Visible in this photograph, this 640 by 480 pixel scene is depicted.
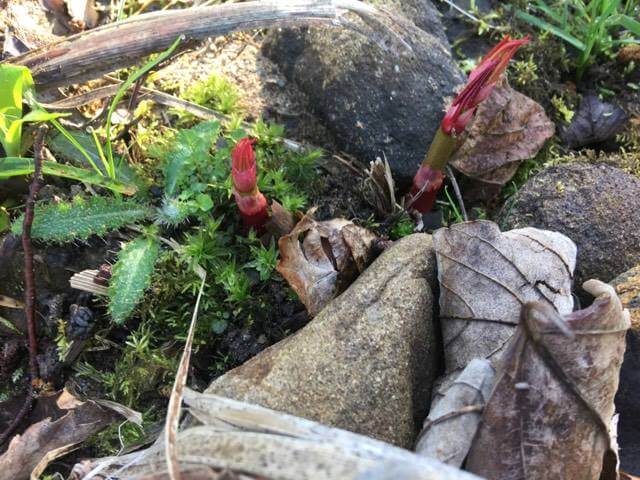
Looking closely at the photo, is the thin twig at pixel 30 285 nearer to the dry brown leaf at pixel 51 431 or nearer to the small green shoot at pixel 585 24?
the dry brown leaf at pixel 51 431

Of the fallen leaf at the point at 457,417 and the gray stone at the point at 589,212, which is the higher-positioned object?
the gray stone at the point at 589,212

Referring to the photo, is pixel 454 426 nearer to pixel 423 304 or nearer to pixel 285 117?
pixel 423 304

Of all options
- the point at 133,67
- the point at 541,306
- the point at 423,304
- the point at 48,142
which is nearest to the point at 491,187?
the point at 423,304

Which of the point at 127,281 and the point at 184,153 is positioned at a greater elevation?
the point at 184,153

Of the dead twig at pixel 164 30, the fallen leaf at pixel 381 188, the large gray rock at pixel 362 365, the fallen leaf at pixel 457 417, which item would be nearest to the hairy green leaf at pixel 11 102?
the dead twig at pixel 164 30

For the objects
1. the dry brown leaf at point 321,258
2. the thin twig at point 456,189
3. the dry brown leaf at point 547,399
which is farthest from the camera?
the thin twig at point 456,189

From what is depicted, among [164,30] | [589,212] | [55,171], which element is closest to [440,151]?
[589,212]

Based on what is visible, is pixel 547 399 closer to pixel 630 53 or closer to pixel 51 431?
pixel 51 431
